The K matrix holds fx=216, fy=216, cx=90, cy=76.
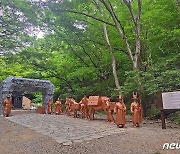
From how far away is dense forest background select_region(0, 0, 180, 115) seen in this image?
917cm

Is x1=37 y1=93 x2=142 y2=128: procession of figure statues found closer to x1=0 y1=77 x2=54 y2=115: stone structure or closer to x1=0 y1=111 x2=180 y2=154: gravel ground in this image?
x1=0 y1=111 x2=180 y2=154: gravel ground

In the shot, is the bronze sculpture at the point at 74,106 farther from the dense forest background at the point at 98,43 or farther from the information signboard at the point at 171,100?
the information signboard at the point at 171,100

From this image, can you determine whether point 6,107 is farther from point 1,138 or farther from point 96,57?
point 96,57

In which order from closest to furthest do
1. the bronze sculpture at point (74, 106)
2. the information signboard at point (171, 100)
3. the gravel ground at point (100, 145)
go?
the gravel ground at point (100, 145) < the information signboard at point (171, 100) < the bronze sculpture at point (74, 106)

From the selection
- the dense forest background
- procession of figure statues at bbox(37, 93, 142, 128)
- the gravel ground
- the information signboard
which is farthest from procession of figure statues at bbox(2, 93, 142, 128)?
the gravel ground

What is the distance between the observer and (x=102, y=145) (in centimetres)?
496

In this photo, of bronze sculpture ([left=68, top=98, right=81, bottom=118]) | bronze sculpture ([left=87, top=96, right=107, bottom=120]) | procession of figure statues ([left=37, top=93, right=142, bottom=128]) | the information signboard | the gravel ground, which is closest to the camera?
the gravel ground

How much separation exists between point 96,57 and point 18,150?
10.4 m

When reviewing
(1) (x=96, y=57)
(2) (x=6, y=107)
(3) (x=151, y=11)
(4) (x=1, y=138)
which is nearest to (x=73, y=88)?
(1) (x=96, y=57)

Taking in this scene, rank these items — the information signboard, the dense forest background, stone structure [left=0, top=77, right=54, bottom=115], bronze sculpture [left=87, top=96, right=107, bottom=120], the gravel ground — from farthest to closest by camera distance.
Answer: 1. stone structure [left=0, top=77, right=54, bottom=115]
2. bronze sculpture [left=87, top=96, right=107, bottom=120]
3. the dense forest background
4. the information signboard
5. the gravel ground

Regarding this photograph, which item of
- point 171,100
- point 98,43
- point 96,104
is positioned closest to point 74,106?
point 96,104

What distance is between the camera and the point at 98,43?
44.0 feet

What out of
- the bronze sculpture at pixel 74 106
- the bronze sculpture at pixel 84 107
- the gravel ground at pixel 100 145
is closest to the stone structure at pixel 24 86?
the bronze sculpture at pixel 74 106

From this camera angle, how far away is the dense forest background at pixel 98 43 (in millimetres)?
9172
